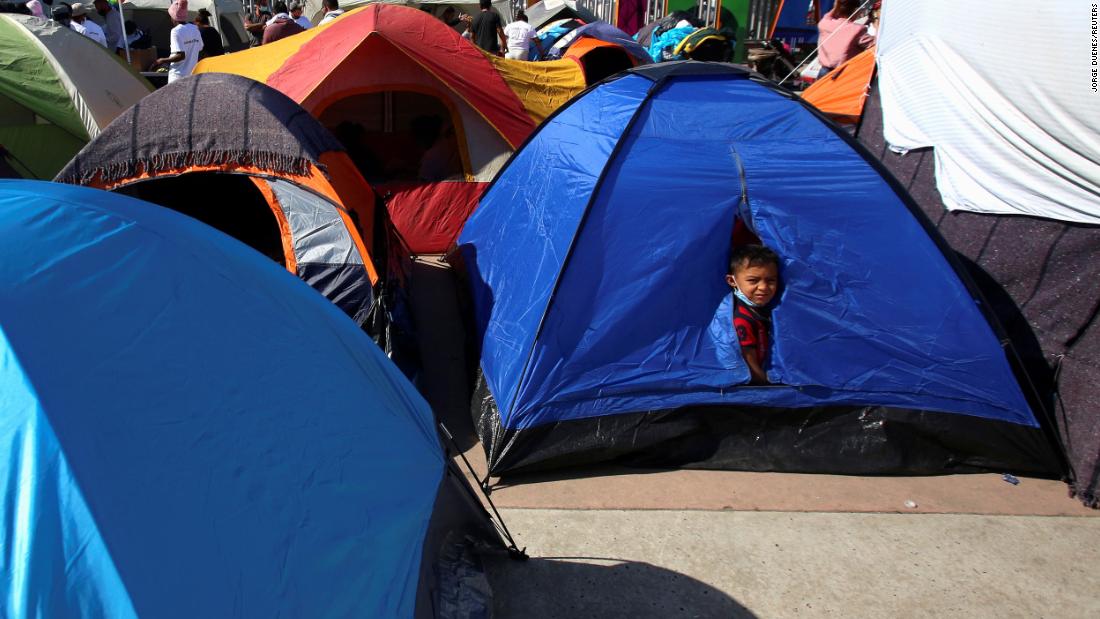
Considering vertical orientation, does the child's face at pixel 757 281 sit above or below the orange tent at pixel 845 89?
above

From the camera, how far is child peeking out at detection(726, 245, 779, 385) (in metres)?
3.76

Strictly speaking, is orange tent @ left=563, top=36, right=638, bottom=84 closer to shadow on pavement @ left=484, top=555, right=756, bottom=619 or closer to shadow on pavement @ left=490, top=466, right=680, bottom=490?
shadow on pavement @ left=490, top=466, right=680, bottom=490

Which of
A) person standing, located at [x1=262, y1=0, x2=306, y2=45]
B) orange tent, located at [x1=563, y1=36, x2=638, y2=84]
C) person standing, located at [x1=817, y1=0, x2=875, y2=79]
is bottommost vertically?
orange tent, located at [x1=563, y1=36, x2=638, y2=84]

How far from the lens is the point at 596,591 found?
310 centimetres

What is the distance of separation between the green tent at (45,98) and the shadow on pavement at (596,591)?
574 centimetres

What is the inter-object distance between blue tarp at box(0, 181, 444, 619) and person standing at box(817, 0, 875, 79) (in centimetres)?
767

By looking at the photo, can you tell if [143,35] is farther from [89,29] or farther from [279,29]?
[279,29]

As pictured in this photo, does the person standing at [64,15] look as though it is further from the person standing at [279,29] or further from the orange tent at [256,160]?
the orange tent at [256,160]

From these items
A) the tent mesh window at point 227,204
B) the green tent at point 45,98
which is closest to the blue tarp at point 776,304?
the tent mesh window at point 227,204

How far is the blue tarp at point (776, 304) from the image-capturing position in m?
3.78

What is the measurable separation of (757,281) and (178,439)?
266 centimetres

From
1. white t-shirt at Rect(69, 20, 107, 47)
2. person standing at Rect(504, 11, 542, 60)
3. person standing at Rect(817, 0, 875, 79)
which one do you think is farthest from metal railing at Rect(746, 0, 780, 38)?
white t-shirt at Rect(69, 20, 107, 47)

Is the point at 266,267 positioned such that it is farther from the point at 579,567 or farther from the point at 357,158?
the point at 357,158

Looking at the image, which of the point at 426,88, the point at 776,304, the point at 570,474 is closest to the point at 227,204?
the point at 426,88
